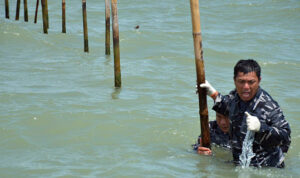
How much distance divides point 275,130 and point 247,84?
0.49 meters

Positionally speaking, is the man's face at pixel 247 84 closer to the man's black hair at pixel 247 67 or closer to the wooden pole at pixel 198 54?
the man's black hair at pixel 247 67

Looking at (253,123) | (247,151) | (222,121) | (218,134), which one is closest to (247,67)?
(253,123)

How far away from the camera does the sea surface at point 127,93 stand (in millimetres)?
6570

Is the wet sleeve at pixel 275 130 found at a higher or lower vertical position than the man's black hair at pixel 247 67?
lower

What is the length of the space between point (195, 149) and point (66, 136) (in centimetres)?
171

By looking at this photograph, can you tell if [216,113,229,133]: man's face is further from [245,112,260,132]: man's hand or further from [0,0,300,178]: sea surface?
[245,112,260,132]: man's hand

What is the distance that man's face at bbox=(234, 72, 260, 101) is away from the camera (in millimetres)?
5508

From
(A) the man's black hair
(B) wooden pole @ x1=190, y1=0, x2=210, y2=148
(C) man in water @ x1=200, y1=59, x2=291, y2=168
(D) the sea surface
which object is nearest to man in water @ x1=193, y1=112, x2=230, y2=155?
(D) the sea surface

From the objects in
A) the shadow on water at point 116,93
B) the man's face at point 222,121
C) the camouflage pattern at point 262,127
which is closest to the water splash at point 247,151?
the camouflage pattern at point 262,127

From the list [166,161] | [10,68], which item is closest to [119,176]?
[166,161]

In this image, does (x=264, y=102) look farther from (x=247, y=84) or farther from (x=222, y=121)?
(x=222, y=121)

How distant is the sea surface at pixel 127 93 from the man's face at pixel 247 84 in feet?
3.02

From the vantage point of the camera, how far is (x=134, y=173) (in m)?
6.25

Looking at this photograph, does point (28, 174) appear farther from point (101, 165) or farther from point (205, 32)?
point (205, 32)
